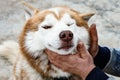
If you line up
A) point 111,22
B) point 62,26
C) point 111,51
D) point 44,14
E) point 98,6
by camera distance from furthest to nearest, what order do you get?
point 98,6
point 111,22
point 111,51
point 44,14
point 62,26

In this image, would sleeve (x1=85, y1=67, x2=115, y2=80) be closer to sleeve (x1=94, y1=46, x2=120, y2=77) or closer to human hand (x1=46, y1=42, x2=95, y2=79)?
human hand (x1=46, y1=42, x2=95, y2=79)

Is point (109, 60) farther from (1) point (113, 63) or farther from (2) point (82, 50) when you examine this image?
(2) point (82, 50)

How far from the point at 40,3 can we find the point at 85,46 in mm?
1975

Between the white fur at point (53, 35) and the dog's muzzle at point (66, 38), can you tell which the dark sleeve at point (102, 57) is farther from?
the dog's muzzle at point (66, 38)

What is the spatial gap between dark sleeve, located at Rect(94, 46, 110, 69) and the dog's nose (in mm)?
427

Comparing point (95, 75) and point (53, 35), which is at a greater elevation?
point (53, 35)

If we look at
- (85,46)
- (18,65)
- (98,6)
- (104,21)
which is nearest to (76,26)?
(85,46)

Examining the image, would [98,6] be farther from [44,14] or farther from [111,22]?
[44,14]

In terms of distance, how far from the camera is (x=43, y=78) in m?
2.08

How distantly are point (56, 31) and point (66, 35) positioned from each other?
0.08 metres

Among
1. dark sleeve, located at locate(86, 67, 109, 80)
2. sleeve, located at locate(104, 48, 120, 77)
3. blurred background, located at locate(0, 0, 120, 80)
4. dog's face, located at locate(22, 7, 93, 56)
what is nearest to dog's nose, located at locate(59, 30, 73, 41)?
dog's face, located at locate(22, 7, 93, 56)

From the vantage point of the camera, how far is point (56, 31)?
1.89 metres

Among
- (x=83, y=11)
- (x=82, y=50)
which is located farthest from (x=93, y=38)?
(x=83, y=11)

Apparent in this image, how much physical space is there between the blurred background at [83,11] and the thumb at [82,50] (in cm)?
121
